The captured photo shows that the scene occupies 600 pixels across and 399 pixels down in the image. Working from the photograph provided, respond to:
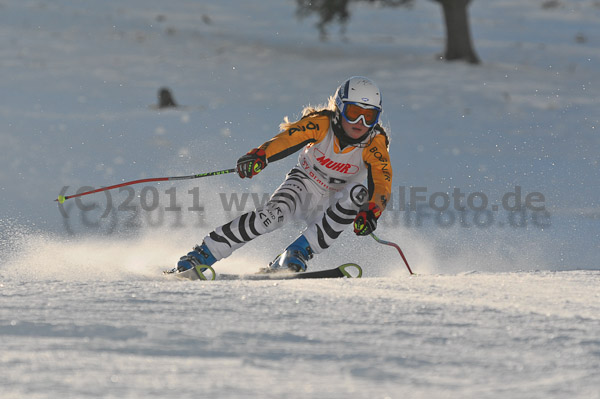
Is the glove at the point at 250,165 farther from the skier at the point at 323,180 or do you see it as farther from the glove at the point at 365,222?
the glove at the point at 365,222

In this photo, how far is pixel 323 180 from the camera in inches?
245

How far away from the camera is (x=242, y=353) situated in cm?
310

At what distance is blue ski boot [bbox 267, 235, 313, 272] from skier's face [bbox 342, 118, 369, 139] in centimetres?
80

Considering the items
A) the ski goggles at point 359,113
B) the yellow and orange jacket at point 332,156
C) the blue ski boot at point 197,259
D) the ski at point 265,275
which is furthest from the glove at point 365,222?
the blue ski boot at point 197,259

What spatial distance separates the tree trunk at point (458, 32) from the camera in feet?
58.7

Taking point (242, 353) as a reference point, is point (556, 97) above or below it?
above

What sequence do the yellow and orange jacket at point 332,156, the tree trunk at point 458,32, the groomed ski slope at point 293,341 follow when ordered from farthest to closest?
the tree trunk at point 458,32 → the yellow and orange jacket at point 332,156 → the groomed ski slope at point 293,341

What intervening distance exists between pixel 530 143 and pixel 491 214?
4.61m

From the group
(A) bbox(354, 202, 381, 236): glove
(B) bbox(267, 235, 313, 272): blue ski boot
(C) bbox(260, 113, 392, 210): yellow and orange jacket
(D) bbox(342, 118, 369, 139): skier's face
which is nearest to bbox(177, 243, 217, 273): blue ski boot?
(B) bbox(267, 235, 313, 272): blue ski boot

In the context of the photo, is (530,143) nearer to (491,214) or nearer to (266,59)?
(491,214)

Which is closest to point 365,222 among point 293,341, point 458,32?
point 293,341

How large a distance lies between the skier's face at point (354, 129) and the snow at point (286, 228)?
4.11 feet

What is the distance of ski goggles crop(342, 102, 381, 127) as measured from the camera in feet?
19.1

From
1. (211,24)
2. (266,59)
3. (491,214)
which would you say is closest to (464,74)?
(266,59)
